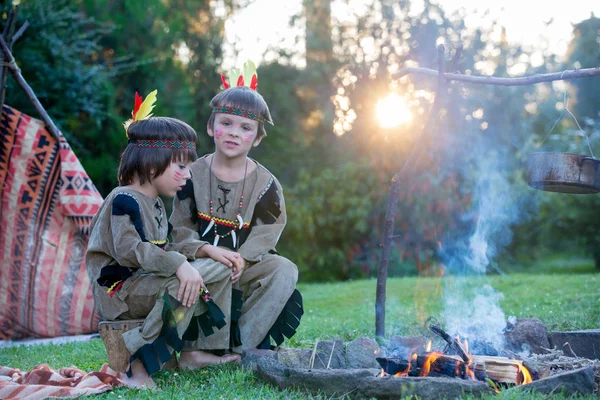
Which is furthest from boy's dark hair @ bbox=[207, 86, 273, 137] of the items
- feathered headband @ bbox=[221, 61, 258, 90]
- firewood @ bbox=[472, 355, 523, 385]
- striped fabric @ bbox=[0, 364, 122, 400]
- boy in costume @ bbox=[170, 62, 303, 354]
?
firewood @ bbox=[472, 355, 523, 385]

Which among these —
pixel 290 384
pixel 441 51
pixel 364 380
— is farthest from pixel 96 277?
pixel 441 51

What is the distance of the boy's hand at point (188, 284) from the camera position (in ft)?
11.9

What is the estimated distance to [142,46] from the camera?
11.5 m

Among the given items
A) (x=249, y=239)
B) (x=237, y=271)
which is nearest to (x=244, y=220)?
(x=249, y=239)

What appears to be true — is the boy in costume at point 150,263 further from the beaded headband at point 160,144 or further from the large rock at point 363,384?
the large rock at point 363,384

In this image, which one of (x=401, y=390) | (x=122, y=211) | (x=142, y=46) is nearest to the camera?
(x=401, y=390)

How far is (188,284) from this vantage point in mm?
3617

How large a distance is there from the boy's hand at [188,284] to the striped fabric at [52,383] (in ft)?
1.89

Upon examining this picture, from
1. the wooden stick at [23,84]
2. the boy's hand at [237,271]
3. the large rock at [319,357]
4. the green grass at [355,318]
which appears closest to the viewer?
the green grass at [355,318]

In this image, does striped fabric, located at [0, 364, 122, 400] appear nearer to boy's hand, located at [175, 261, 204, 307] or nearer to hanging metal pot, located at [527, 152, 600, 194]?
boy's hand, located at [175, 261, 204, 307]

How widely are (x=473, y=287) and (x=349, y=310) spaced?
6.90 feet

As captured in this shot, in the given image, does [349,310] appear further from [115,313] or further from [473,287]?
[115,313]

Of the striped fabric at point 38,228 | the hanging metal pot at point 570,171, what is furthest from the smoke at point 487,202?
the striped fabric at point 38,228

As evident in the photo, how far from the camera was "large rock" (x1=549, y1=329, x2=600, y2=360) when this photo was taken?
4.05 metres
